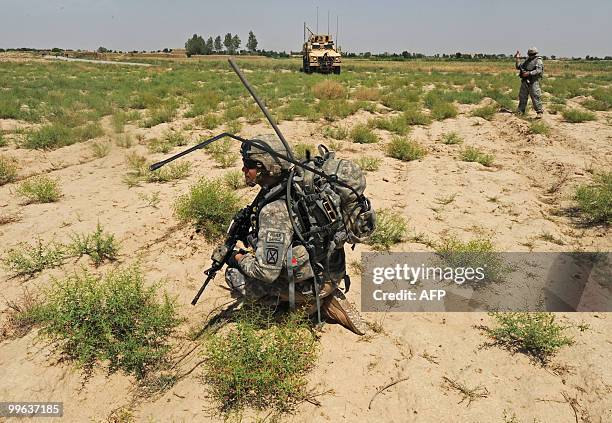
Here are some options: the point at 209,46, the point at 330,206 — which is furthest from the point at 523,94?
the point at 209,46

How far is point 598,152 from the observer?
858 centimetres

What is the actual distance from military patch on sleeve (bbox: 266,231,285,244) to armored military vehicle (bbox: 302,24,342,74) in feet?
87.0

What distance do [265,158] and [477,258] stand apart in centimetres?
276

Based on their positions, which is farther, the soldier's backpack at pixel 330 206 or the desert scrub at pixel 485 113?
the desert scrub at pixel 485 113

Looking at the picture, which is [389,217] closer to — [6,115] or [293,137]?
[293,137]

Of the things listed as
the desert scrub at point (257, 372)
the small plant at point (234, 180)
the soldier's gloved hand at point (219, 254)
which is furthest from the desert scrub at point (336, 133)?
the desert scrub at point (257, 372)

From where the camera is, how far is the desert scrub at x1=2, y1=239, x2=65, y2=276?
4289 mm

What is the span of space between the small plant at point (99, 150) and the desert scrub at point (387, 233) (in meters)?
6.41

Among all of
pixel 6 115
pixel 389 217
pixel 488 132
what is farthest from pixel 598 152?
pixel 6 115

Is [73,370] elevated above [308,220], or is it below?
below

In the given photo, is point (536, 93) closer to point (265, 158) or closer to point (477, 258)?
point (477, 258)

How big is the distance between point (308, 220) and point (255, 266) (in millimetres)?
519

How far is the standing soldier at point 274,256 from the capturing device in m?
2.89

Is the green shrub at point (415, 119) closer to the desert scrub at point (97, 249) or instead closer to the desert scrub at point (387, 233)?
the desert scrub at point (387, 233)
